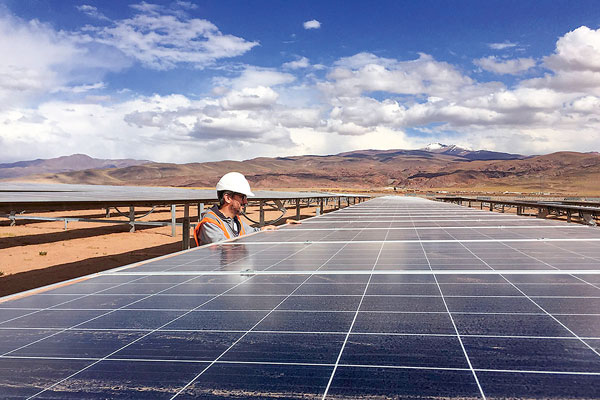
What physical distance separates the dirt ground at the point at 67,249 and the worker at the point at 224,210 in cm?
769

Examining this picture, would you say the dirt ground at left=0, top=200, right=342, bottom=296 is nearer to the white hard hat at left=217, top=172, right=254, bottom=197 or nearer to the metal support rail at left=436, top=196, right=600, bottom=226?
the white hard hat at left=217, top=172, right=254, bottom=197

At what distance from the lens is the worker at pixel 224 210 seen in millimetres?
Answer: 9367

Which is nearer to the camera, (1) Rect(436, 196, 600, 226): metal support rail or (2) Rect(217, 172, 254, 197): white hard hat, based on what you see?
(2) Rect(217, 172, 254, 197): white hard hat

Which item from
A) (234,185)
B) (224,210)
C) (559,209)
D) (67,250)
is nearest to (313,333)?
(234,185)

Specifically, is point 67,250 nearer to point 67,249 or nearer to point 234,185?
point 67,249

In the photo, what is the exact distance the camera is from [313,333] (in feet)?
11.3

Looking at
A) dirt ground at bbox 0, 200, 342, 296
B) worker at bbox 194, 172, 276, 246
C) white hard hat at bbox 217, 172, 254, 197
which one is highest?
white hard hat at bbox 217, 172, 254, 197

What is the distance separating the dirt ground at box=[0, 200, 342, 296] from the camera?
54.5 ft

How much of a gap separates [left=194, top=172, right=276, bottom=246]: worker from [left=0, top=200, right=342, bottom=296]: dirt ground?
7686 millimetres

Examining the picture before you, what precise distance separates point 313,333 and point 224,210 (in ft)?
21.4

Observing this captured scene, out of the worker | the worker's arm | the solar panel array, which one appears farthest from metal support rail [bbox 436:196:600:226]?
the solar panel array

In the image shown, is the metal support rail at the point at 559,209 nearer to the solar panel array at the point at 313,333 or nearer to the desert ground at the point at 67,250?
the solar panel array at the point at 313,333

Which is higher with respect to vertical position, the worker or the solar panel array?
the worker

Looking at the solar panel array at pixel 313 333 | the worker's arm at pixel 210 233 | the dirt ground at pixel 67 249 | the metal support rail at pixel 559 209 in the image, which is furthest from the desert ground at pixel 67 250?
the metal support rail at pixel 559 209
